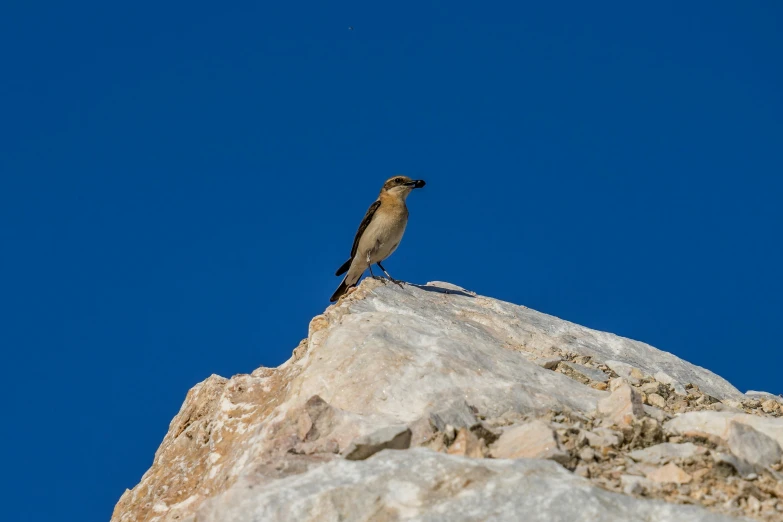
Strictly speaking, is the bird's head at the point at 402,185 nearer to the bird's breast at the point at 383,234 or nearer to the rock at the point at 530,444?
the bird's breast at the point at 383,234

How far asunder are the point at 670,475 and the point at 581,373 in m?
3.67

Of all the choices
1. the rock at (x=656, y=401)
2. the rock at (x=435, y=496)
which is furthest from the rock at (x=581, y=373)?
the rock at (x=435, y=496)

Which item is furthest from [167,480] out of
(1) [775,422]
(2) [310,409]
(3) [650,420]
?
(1) [775,422]

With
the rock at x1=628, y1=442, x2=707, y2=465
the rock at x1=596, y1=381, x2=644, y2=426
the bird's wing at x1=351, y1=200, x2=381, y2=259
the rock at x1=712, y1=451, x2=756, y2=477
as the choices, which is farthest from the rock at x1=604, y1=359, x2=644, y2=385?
the bird's wing at x1=351, y1=200, x2=381, y2=259

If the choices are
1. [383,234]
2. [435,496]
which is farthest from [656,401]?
[383,234]

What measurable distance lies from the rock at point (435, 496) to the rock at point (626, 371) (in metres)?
4.62

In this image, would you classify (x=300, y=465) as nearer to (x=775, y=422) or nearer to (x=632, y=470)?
(x=632, y=470)

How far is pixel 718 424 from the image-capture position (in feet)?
25.4

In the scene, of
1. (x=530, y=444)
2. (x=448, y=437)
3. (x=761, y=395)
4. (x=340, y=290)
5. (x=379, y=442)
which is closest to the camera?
(x=379, y=442)

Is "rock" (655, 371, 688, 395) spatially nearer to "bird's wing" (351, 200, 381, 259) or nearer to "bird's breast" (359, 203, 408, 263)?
"bird's breast" (359, 203, 408, 263)

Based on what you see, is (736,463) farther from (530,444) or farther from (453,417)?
(453,417)

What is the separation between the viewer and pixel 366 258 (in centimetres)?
1595

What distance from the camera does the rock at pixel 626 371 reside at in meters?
10.7

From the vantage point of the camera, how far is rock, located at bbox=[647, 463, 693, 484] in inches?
259
